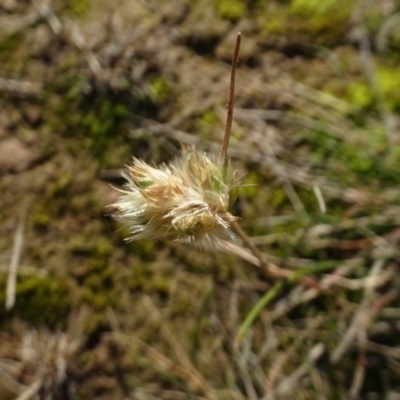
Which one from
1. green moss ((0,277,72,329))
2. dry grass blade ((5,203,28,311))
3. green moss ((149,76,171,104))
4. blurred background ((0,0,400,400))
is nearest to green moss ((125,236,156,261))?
blurred background ((0,0,400,400))

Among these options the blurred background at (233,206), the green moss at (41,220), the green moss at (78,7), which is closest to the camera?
the blurred background at (233,206)

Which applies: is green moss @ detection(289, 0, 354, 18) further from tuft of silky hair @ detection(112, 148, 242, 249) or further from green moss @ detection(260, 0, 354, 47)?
tuft of silky hair @ detection(112, 148, 242, 249)

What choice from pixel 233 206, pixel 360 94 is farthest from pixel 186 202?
pixel 360 94

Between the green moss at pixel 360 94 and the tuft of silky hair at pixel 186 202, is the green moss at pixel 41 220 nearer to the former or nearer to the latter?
the tuft of silky hair at pixel 186 202

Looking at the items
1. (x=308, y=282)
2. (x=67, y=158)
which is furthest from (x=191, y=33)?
(x=308, y=282)

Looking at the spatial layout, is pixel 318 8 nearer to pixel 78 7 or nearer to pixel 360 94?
pixel 360 94

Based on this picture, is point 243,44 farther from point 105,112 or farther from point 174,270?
point 174,270

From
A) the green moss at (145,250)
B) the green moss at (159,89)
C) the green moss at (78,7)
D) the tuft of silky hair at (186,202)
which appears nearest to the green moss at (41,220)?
the green moss at (145,250)
